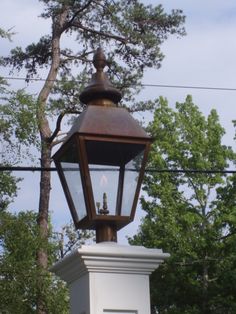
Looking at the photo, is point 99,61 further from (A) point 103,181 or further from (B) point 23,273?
(B) point 23,273

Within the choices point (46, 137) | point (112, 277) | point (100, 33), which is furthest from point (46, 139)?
point (112, 277)

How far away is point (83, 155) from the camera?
4.16 m

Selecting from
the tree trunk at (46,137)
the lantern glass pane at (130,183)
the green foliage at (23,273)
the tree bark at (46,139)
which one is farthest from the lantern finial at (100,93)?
the tree trunk at (46,137)

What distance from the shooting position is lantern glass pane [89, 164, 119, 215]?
420cm

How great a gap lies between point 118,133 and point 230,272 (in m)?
23.3

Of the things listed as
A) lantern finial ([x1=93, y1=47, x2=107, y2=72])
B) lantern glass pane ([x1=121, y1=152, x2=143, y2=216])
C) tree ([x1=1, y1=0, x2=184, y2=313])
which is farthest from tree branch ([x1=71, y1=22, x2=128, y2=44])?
lantern glass pane ([x1=121, y1=152, x2=143, y2=216])

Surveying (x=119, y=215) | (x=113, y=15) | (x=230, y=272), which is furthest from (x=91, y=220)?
(x=230, y=272)

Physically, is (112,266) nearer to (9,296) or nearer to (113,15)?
(9,296)

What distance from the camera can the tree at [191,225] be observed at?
88.9ft

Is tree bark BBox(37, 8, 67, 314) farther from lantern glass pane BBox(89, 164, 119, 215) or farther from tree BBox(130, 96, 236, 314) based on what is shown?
lantern glass pane BBox(89, 164, 119, 215)

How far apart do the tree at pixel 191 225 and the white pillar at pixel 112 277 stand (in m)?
22.4

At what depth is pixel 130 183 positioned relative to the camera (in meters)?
4.29

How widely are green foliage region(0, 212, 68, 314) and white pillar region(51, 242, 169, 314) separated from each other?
8464 millimetres

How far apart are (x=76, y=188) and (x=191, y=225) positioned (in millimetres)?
23455
